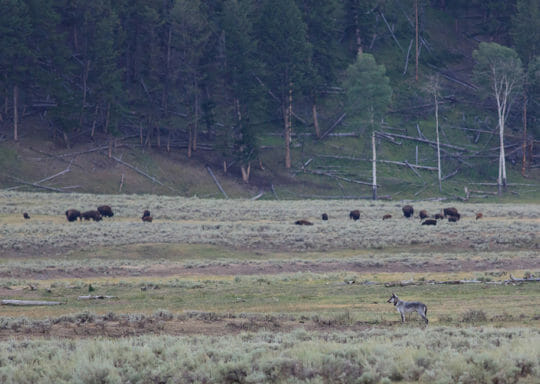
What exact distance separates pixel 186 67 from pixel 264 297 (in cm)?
5133

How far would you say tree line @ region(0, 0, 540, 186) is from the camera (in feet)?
219

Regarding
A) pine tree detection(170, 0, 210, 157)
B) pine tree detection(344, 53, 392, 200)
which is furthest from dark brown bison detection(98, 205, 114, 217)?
pine tree detection(344, 53, 392, 200)

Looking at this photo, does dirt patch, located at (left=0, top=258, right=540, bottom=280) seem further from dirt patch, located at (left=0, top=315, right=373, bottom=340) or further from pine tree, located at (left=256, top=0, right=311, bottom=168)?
pine tree, located at (left=256, top=0, right=311, bottom=168)

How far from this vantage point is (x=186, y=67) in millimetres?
69875

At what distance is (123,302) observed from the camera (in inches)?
825

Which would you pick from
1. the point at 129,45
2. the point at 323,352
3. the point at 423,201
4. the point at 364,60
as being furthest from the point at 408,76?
the point at 323,352

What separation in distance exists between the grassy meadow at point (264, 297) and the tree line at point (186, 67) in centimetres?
2036

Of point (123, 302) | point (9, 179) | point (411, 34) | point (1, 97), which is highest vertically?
point (411, 34)

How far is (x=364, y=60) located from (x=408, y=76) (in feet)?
66.5

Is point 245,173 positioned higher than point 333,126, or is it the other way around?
point 333,126

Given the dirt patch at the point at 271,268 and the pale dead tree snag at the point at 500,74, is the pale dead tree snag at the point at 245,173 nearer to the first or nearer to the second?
the pale dead tree snag at the point at 500,74

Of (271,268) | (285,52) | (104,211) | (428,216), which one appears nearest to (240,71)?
(285,52)

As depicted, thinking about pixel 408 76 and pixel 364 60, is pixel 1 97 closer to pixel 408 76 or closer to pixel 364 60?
pixel 364 60

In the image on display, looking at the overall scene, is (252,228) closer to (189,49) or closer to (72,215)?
(72,215)
